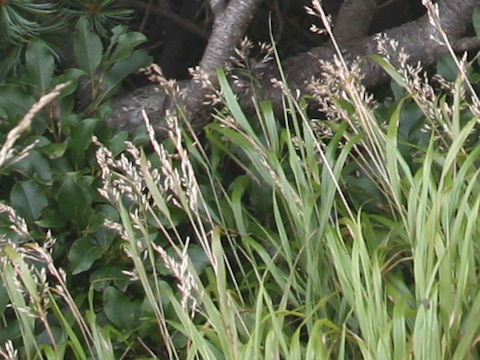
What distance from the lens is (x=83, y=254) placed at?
2148mm

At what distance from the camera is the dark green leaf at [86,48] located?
2.43m

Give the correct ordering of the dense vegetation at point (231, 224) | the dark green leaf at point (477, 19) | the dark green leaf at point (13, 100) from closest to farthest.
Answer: the dense vegetation at point (231, 224)
the dark green leaf at point (13, 100)
the dark green leaf at point (477, 19)

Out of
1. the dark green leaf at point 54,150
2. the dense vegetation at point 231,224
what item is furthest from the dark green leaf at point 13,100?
the dark green leaf at point 54,150

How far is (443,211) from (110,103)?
114 centimetres

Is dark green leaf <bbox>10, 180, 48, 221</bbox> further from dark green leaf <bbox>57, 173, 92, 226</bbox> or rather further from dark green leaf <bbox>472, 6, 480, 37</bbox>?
dark green leaf <bbox>472, 6, 480, 37</bbox>

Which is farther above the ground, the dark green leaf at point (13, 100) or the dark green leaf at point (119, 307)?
the dark green leaf at point (13, 100)

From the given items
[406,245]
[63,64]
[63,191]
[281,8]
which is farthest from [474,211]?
[281,8]

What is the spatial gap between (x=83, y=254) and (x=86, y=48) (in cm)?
59

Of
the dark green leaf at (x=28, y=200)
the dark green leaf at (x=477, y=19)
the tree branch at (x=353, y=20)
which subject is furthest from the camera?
the tree branch at (x=353, y=20)

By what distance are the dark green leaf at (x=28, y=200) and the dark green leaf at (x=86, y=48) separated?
39 cm

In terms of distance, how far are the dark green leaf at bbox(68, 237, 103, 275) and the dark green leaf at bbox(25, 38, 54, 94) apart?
1.48 ft

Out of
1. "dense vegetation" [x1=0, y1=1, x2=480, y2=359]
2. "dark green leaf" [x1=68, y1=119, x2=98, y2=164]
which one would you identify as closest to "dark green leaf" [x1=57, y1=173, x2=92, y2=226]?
"dense vegetation" [x1=0, y1=1, x2=480, y2=359]

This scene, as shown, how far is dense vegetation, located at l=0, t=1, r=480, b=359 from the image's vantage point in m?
1.69

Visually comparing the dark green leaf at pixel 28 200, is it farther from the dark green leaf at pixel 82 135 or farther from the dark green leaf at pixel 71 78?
the dark green leaf at pixel 71 78
